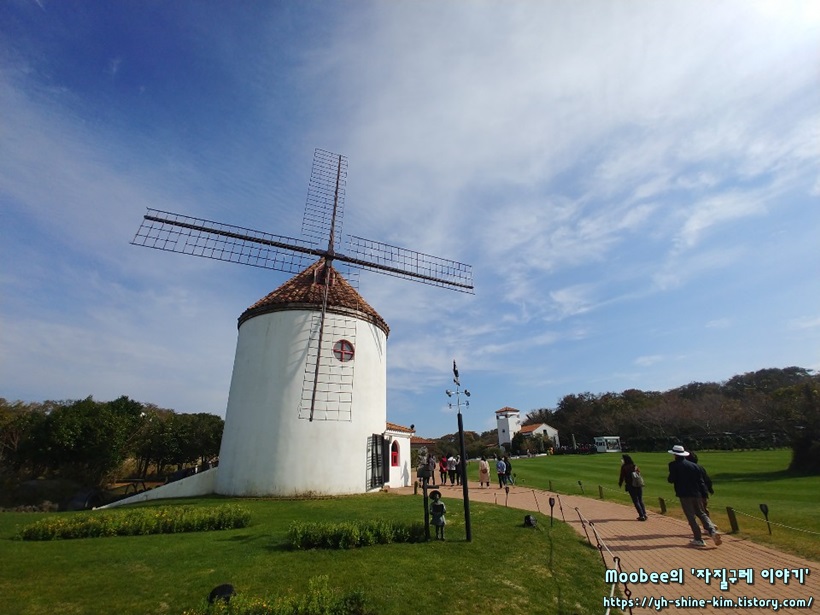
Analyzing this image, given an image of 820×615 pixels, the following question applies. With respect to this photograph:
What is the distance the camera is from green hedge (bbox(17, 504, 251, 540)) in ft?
36.0

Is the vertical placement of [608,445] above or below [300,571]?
above

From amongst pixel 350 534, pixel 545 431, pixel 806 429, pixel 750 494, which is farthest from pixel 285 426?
pixel 545 431

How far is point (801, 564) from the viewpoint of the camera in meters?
7.49

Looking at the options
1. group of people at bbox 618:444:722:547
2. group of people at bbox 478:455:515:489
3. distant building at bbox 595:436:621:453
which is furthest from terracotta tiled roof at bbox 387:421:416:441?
distant building at bbox 595:436:621:453

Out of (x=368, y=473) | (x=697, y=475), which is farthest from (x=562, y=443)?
(x=697, y=475)

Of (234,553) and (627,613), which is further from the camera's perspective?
(234,553)

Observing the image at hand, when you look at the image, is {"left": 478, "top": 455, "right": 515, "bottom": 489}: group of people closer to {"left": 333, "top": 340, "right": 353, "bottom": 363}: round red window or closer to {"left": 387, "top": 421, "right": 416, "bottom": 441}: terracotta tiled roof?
{"left": 387, "top": 421, "right": 416, "bottom": 441}: terracotta tiled roof

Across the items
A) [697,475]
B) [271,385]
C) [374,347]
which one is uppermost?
[374,347]

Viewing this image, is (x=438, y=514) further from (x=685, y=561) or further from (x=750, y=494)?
(x=750, y=494)

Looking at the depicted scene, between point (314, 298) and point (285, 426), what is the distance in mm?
6069

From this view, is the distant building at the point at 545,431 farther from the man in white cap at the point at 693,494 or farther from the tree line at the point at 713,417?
the man in white cap at the point at 693,494

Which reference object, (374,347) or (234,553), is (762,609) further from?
(374,347)

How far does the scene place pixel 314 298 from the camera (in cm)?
1969

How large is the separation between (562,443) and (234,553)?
80.4 metres
